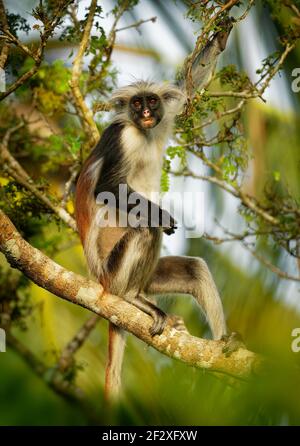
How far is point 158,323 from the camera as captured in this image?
4.19 metres

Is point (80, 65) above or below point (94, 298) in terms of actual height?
above

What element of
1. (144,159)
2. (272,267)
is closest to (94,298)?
(144,159)

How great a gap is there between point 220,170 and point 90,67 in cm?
171

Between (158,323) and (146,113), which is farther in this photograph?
(146,113)

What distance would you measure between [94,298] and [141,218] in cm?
121

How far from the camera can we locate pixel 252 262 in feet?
22.9

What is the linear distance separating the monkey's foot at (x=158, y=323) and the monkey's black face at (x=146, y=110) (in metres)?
2.05

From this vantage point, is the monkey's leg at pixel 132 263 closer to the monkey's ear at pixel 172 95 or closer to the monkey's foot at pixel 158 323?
the monkey's foot at pixel 158 323

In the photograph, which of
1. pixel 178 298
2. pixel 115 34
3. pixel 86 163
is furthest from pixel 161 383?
pixel 115 34

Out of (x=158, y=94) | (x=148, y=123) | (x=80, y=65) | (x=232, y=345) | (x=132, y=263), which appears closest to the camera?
(x=232, y=345)

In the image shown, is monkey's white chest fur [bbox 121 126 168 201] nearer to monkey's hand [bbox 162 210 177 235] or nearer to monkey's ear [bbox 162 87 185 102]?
monkey's ear [bbox 162 87 185 102]

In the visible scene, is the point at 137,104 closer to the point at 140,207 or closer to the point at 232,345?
the point at 140,207

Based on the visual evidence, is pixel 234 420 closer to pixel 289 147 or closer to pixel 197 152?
pixel 197 152

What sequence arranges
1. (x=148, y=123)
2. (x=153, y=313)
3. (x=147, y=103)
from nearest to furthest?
1. (x=153, y=313)
2. (x=148, y=123)
3. (x=147, y=103)
